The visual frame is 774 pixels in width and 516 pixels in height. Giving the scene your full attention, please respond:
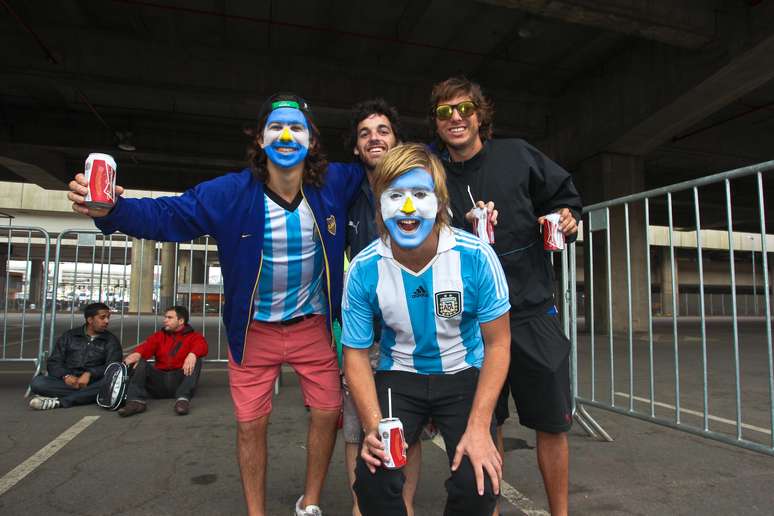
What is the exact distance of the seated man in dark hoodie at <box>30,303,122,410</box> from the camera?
5.20 m

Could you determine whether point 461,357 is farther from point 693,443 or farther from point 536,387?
point 693,443

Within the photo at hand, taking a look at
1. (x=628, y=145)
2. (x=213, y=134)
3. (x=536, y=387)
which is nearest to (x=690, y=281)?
(x=628, y=145)

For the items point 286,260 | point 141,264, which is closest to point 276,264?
point 286,260

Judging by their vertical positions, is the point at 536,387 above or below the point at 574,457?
above

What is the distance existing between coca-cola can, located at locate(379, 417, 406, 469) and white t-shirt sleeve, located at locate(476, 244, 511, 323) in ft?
1.73

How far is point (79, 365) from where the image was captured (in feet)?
18.0

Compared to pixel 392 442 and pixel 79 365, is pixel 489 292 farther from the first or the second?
pixel 79 365

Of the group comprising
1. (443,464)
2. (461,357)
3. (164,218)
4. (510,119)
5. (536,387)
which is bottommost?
(443,464)

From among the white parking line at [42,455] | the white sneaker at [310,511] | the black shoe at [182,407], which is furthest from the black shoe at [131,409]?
the white sneaker at [310,511]

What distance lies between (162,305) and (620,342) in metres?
9.43

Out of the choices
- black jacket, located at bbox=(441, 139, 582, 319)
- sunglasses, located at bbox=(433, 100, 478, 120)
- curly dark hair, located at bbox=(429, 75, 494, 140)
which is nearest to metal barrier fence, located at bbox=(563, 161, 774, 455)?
black jacket, located at bbox=(441, 139, 582, 319)

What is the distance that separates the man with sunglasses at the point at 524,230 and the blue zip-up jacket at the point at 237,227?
0.62m

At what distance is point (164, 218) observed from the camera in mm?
2350

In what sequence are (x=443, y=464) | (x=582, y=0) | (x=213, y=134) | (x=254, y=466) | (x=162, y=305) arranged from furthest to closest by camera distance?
(x=213, y=134)
(x=162, y=305)
(x=582, y=0)
(x=443, y=464)
(x=254, y=466)
